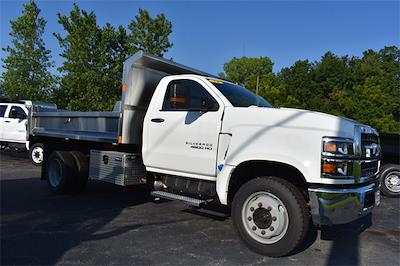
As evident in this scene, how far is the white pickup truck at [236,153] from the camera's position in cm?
424

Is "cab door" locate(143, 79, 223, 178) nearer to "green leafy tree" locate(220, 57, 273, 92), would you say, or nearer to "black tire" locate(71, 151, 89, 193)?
"black tire" locate(71, 151, 89, 193)

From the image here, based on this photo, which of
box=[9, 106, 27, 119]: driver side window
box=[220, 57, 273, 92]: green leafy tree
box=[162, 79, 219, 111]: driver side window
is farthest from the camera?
box=[220, 57, 273, 92]: green leafy tree

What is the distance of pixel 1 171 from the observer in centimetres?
1074

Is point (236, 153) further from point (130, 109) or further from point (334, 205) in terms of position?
point (130, 109)

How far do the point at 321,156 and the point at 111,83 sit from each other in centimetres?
1662

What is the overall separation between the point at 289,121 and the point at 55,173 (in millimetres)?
5231

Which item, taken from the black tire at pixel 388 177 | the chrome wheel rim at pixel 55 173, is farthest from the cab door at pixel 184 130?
the black tire at pixel 388 177

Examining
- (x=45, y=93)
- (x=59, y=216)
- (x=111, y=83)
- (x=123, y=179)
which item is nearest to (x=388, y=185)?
(x=123, y=179)

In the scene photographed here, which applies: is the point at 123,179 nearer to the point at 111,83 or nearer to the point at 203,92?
the point at 203,92

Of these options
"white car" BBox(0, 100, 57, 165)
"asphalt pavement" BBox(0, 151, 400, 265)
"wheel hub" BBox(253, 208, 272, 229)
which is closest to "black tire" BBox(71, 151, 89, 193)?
"asphalt pavement" BBox(0, 151, 400, 265)

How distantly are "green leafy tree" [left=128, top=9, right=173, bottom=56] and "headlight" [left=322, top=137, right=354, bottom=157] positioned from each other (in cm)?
1668

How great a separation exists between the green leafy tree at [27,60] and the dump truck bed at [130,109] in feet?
50.4

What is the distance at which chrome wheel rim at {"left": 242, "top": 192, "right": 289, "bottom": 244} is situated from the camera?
14.5ft

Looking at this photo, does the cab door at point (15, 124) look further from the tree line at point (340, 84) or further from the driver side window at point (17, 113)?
the tree line at point (340, 84)
